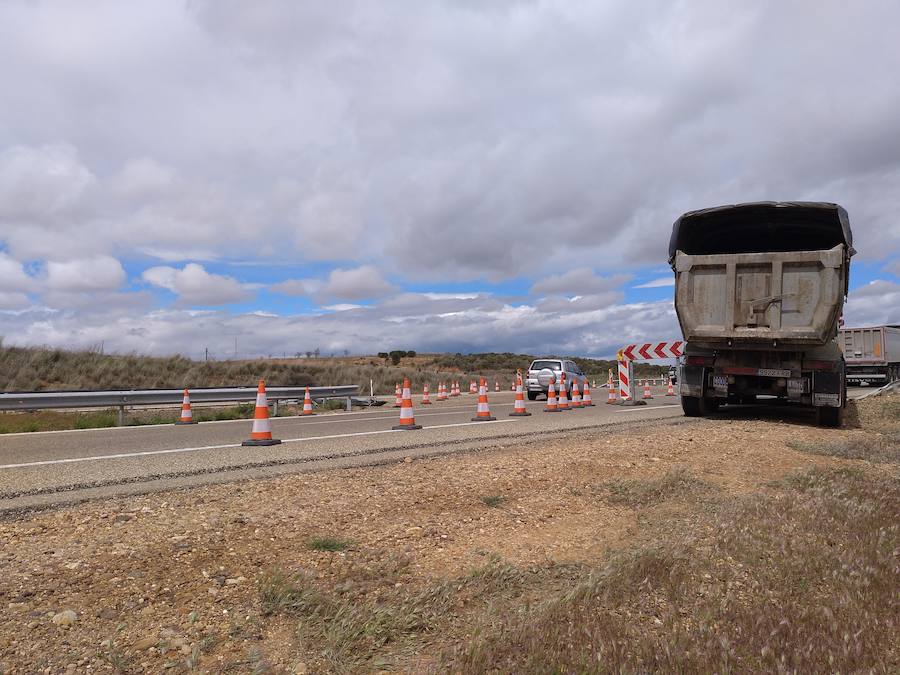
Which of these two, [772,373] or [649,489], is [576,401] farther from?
[649,489]

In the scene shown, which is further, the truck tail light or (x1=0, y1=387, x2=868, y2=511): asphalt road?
the truck tail light

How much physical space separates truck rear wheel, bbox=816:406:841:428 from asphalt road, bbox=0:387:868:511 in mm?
1165

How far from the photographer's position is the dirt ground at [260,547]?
2.81 meters

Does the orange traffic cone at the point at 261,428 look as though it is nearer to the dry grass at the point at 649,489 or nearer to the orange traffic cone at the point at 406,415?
the orange traffic cone at the point at 406,415

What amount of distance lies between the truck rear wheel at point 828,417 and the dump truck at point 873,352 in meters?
22.5

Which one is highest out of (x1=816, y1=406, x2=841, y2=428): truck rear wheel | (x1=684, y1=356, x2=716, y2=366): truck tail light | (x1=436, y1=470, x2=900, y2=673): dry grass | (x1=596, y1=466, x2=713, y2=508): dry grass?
(x1=684, y1=356, x2=716, y2=366): truck tail light

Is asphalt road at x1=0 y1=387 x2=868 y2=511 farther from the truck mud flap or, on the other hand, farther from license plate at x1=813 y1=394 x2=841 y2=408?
license plate at x1=813 y1=394 x2=841 y2=408

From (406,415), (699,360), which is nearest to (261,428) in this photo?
(406,415)

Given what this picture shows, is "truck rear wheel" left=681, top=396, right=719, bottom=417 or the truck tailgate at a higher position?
the truck tailgate

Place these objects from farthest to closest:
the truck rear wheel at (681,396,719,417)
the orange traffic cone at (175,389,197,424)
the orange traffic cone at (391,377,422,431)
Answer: the orange traffic cone at (175,389,197,424) → the truck rear wheel at (681,396,719,417) → the orange traffic cone at (391,377,422,431)

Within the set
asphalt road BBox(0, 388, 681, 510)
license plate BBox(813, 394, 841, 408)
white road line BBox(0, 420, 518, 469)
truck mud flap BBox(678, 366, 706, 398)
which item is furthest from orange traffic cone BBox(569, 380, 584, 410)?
white road line BBox(0, 420, 518, 469)

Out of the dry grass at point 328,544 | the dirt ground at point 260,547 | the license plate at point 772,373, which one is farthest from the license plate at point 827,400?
the dry grass at point 328,544

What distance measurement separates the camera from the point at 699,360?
1294 centimetres

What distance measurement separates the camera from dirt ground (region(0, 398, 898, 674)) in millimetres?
2812
